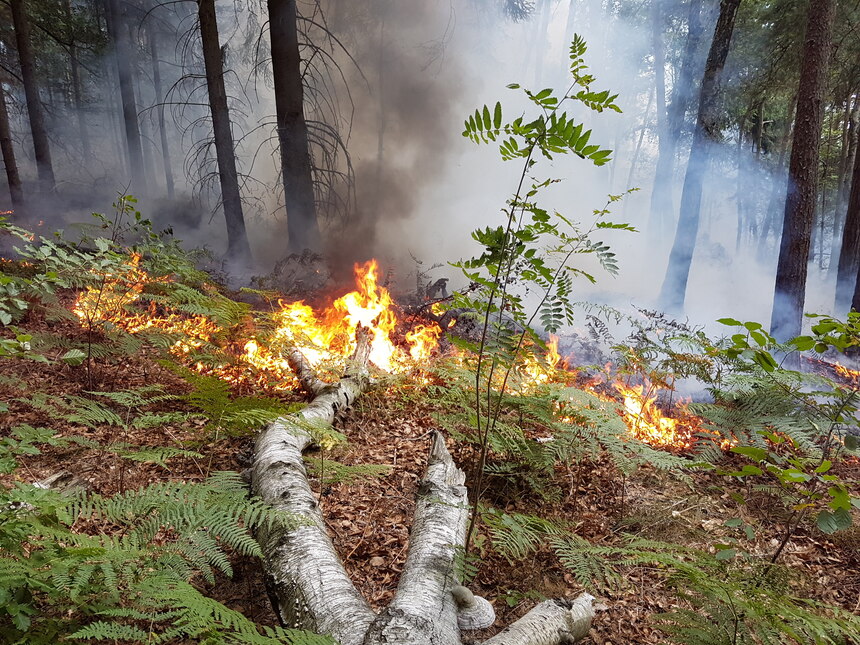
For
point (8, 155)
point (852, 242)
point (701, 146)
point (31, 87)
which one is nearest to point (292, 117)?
point (8, 155)

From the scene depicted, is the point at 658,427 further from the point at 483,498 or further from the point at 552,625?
the point at 552,625

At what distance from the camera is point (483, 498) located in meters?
3.25

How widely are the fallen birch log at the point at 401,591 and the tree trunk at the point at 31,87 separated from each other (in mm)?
13240

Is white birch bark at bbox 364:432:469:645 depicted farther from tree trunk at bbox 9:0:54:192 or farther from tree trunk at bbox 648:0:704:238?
tree trunk at bbox 648:0:704:238

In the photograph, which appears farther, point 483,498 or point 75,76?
point 75,76

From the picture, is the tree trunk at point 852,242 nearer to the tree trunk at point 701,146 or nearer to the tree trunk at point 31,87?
the tree trunk at point 701,146

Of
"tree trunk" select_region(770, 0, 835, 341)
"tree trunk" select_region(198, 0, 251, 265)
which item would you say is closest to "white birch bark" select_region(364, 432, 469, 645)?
"tree trunk" select_region(770, 0, 835, 341)

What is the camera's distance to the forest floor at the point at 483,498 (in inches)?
94.3

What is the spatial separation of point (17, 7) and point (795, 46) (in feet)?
58.1

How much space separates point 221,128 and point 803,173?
10.4 meters

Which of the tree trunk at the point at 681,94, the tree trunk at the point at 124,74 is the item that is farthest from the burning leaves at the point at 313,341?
the tree trunk at the point at 124,74

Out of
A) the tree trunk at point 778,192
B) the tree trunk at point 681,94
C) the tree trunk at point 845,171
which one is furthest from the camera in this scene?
the tree trunk at point 778,192

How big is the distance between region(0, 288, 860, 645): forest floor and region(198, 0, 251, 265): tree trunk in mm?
5457

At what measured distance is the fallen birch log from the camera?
1.71 meters
